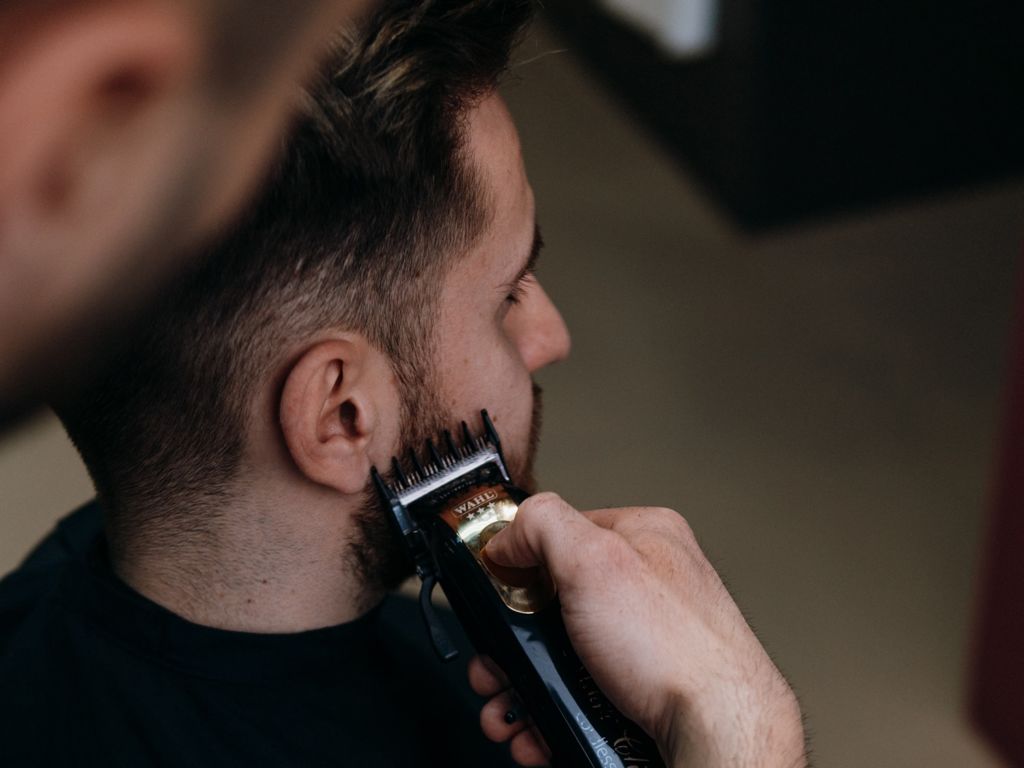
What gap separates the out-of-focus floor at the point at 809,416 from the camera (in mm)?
2051

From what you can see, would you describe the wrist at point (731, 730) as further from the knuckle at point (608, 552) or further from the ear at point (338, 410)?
the ear at point (338, 410)

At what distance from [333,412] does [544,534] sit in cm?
17

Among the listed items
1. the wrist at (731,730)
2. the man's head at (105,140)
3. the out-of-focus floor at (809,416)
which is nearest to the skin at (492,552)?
the wrist at (731,730)

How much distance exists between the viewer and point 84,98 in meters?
0.17

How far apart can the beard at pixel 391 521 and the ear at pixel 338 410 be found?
0.02m

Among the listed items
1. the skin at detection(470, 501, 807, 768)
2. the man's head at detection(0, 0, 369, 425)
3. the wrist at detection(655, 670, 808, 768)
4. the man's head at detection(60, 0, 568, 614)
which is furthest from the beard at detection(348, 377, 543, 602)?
the man's head at detection(0, 0, 369, 425)

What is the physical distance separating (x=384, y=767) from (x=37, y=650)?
0.29m

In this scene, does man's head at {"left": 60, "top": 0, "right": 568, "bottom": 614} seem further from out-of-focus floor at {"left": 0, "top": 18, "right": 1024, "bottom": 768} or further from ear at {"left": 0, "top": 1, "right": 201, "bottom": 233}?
out-of-focus floor at {"left": 0, "top": 18, "right": 1024, "bottom": 768}

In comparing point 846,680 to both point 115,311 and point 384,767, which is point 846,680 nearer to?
point 384,767

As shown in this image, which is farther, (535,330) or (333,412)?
(535,330)

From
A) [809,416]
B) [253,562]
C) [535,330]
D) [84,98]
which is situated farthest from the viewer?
[809,416]

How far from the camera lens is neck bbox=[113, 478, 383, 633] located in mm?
845

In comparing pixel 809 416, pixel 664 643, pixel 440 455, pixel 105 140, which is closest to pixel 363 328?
pixel 440 455

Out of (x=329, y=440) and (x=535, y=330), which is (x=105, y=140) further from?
(x=535, y=330)
